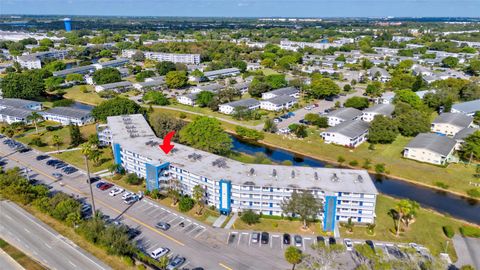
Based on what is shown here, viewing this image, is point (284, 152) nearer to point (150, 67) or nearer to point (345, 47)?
point (150, 67)

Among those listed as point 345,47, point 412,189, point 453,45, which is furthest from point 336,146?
point 453,45

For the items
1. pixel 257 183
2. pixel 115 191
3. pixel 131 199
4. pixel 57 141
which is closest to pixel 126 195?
pixel 131 199

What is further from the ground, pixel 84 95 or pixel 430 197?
pixel 84 95

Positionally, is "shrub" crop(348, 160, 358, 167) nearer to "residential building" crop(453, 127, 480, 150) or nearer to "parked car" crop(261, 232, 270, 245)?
"residential building" crop(453, 127, 480, 150)

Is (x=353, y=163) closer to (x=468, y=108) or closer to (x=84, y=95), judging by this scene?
(x=468, y=108)

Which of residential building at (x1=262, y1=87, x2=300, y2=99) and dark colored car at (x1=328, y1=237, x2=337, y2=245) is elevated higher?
residential building at (x1=262, y1=87, x2=300, y2=99)

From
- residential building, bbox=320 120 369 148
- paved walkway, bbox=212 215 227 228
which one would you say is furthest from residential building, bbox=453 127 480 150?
paved walkway, bbox=212 215 227 228
